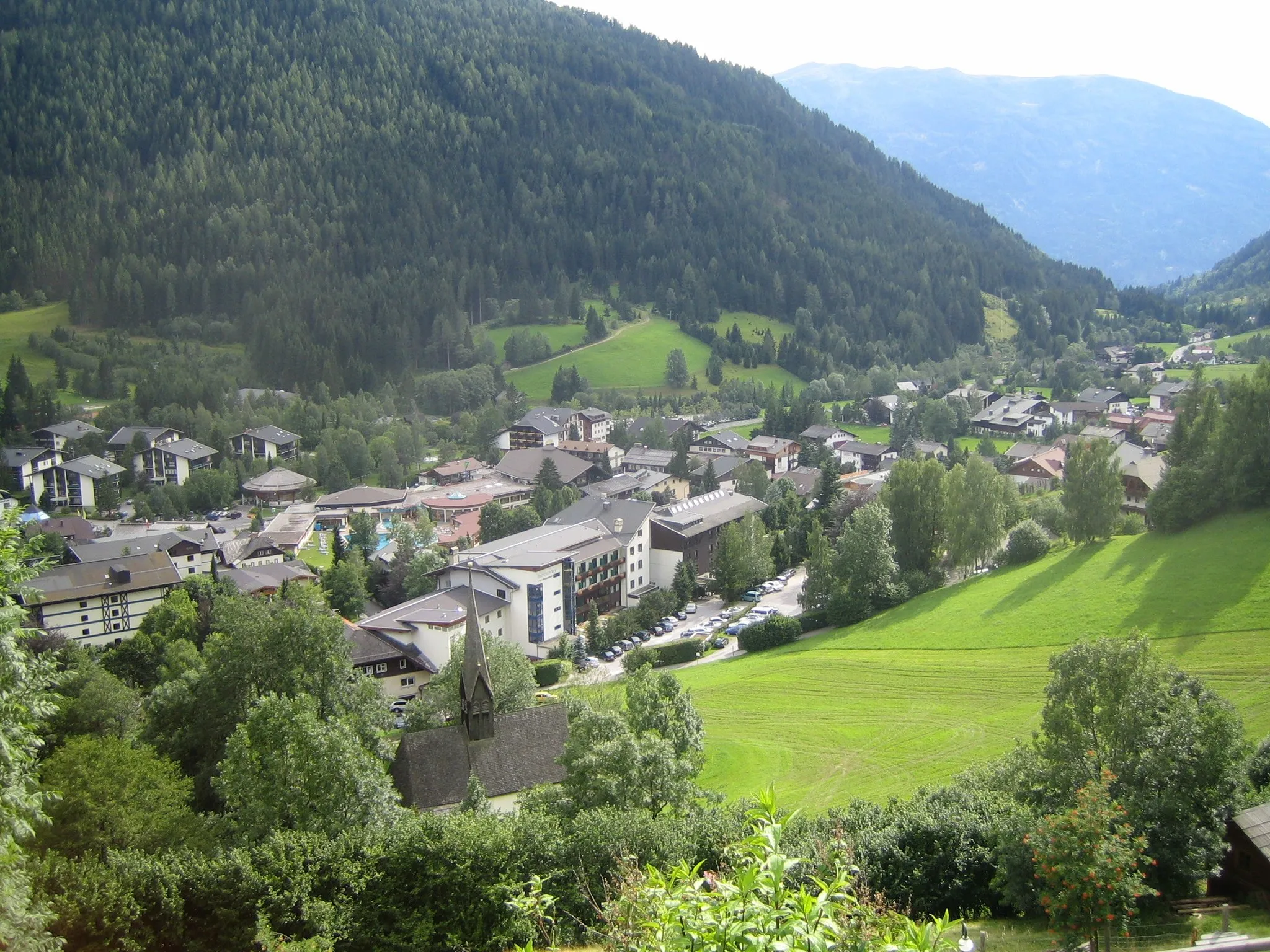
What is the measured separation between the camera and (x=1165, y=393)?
106 metres

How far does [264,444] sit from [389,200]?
7794 centimetres

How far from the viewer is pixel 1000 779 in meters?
21.5

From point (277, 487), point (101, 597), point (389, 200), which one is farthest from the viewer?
point (389, 200)

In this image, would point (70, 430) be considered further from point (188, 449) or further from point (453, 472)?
point (453, 472)

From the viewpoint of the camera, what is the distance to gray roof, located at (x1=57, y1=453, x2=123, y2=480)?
271ft

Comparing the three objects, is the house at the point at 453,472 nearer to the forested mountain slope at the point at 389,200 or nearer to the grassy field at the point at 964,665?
the forested mountain slope at the point at 389,200

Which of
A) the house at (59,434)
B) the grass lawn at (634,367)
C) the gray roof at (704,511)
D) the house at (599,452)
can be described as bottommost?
the gray roof at (704,511)

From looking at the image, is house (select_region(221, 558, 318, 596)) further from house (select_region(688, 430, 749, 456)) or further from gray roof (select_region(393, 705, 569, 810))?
house (select_region(688, 430, 749, 456))

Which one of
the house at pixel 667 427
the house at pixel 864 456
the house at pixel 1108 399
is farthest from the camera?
the house at pixel 1108 399

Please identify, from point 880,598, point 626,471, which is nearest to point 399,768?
point 880,598

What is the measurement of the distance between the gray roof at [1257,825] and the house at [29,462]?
291ft

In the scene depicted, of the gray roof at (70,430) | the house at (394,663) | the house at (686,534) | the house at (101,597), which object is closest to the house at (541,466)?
the house at (686,534)

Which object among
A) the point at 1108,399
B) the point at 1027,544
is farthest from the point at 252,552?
the point at 1108,399

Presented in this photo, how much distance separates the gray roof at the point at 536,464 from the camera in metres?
88.6
